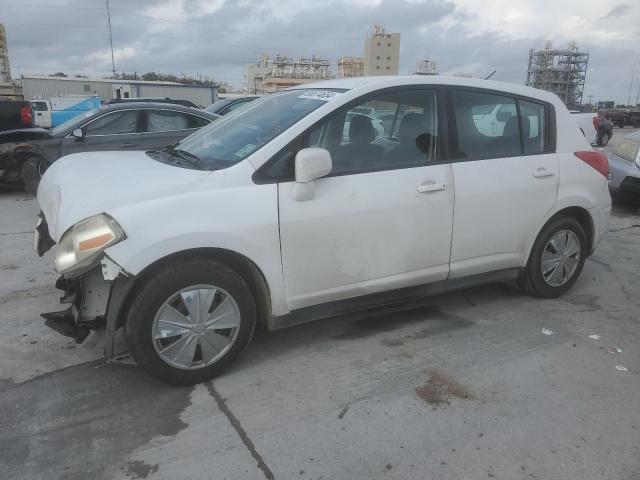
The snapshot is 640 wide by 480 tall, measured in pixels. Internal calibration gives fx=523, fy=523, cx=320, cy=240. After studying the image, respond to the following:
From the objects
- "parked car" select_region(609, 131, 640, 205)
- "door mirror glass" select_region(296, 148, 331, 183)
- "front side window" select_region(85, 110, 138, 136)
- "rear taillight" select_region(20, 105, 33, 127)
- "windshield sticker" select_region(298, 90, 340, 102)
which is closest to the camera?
"door mirror glass" select_region(296, 148, 331, 183)

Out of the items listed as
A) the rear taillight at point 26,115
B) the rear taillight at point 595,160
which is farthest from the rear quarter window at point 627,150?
the rear taillight at point 26,115

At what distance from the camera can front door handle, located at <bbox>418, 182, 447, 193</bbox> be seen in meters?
3.50

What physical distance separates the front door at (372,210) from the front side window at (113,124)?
6207 millimetres

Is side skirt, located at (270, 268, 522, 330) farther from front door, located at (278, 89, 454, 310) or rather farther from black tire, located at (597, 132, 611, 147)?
black tire, located at (597, 132, 611, 147)

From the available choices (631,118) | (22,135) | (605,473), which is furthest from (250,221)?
(631,118)

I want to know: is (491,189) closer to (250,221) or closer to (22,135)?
(250,221)

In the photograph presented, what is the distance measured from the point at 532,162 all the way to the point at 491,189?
1.69 feet

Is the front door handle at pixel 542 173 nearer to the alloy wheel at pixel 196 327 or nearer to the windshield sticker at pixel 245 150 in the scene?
the windshield sticker at pixel 245 150

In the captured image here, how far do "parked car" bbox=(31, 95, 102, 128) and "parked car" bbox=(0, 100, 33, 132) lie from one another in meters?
11.4

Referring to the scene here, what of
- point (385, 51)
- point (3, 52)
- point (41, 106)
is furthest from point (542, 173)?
point (3, 52)

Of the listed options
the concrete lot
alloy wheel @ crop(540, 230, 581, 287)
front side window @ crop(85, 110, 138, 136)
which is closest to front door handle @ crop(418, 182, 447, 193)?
the concrete lot

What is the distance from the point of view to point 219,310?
9.83 feet

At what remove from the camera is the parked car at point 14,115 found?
10.0 meters

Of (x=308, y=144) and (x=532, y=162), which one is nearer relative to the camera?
(x=308, y=144)
